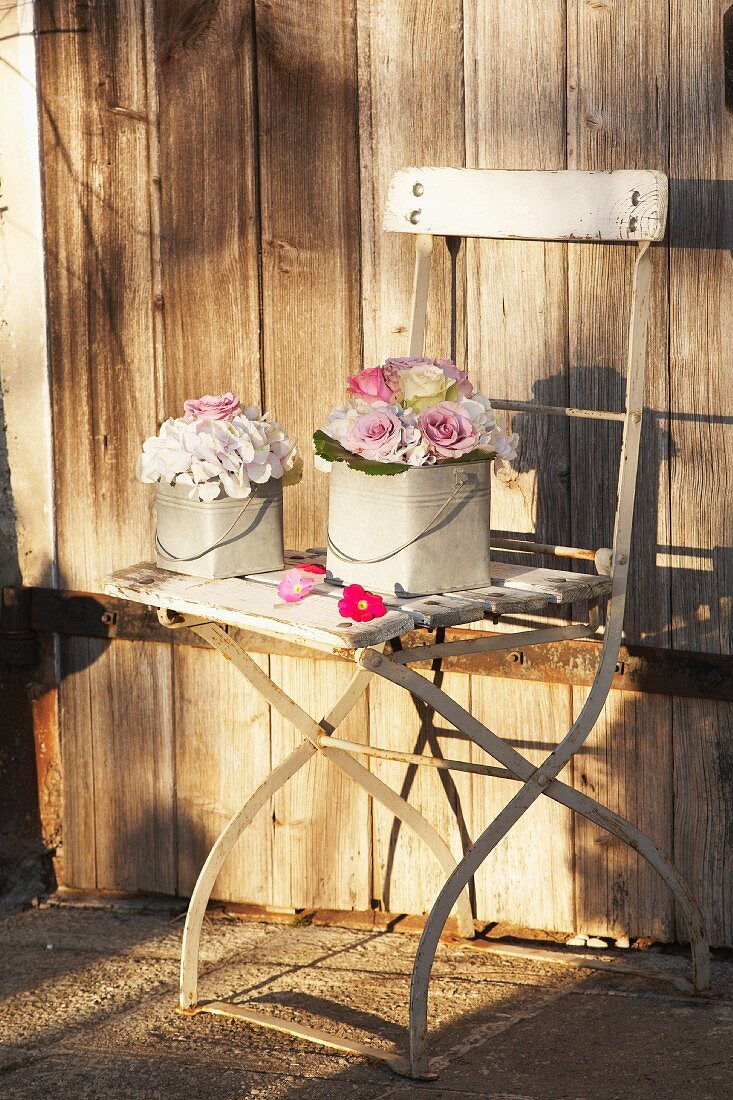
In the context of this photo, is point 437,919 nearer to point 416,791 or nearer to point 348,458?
point 416,791

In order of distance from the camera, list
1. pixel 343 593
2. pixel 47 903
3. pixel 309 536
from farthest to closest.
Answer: pixel 47 903, pixel 309 536, pixel 343 593

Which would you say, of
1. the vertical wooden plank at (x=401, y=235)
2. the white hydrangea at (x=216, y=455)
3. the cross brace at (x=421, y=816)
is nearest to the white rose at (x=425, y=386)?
the white hydrangea at (x=216, y=455)

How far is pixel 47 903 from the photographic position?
10.4 ft

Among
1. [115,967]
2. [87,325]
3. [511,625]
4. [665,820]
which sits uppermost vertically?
[87,325]

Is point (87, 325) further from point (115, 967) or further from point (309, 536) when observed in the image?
point (115, 967)

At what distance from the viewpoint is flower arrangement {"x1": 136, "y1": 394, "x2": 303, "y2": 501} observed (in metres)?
2.30

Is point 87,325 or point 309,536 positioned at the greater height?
point 87,325

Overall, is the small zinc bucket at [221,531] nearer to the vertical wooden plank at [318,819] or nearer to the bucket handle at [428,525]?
the bucket handle at [428,525]

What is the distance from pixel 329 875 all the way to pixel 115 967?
19.1 inches

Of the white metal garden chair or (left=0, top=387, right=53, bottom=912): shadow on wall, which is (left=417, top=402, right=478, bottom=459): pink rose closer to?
the white metal garden chair

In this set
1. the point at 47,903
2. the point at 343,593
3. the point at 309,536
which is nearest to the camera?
the point at 343,593

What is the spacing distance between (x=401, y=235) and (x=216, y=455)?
0.71m

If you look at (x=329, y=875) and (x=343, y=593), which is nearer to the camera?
(x=343, y=593)

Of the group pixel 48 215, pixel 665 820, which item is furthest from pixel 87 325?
pixel 665 820
